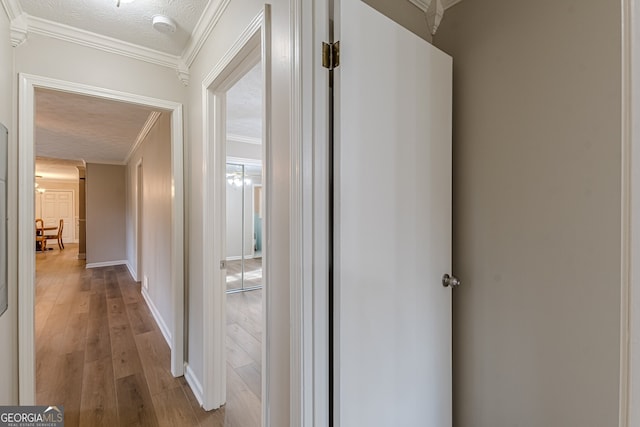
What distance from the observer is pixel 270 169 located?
3.75ft

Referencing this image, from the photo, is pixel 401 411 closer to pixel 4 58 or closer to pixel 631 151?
pixel 631 151

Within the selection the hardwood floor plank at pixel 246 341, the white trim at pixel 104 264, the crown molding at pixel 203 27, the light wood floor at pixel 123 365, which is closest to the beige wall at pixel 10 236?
the light wood floor at pixel 123 365

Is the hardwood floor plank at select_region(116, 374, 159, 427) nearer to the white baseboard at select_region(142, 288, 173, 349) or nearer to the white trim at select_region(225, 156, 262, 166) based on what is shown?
the white baseboard at select_region(142, 288, 173, 349)

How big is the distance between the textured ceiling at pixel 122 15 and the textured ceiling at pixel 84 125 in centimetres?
47

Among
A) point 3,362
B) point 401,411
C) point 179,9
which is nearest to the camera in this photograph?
point 401,411

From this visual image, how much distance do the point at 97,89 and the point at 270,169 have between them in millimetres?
1635

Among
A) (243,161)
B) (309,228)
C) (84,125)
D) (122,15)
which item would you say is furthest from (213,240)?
(84,125)

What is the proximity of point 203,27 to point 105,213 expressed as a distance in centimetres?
640

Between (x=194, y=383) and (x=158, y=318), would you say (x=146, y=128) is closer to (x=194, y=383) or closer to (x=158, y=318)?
(x=158, y=318)

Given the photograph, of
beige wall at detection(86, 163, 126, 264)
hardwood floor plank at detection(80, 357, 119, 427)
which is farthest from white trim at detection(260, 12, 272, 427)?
beige wall at detection(86, 163, 126, 264)

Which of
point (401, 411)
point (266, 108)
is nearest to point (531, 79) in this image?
point (266, 108)

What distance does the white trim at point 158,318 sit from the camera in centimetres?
271

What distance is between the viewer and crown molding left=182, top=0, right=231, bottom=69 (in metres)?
1.52

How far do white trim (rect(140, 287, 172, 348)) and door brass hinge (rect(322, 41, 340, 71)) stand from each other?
2528 mm
